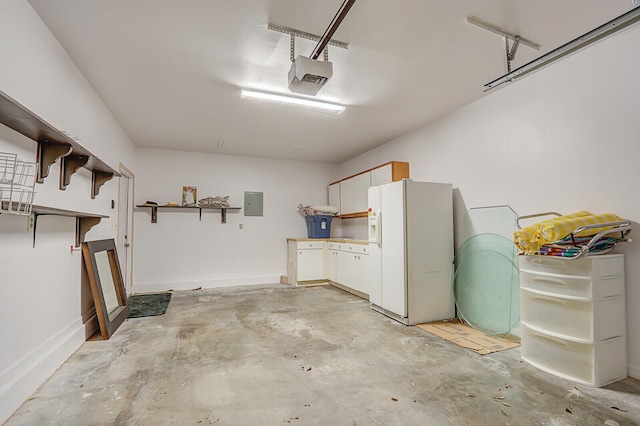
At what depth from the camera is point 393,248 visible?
3.93 m

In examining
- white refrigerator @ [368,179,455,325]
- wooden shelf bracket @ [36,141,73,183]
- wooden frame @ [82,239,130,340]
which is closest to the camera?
wooden shelf bracket @ [36,141,73,183]

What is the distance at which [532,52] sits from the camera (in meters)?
2.76

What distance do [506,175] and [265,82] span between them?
2.83m

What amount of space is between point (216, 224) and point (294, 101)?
136 inches

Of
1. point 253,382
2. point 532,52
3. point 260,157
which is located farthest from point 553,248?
point 260,157

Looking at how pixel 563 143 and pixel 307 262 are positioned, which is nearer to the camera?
pixel 563 143

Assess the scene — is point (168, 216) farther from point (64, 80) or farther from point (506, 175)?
point (506, 175)

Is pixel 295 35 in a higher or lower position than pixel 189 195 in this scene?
higher

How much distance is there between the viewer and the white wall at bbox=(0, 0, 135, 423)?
1962 millimetres

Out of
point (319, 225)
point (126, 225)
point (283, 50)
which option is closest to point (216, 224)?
point (126, 225)

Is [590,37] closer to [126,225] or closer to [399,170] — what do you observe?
[399,170]

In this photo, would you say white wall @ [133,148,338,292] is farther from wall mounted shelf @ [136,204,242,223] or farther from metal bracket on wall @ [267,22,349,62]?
metal bracket on wall @ [267,22,349,62]

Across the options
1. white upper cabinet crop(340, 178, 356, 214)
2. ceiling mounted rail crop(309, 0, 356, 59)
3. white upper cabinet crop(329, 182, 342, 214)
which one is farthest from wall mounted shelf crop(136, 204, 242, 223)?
ceiling mounted rail crop(309, 0, 356, 59)

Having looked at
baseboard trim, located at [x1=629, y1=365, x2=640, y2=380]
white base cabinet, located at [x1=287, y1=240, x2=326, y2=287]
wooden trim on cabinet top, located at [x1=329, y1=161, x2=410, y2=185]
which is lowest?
baseboard trim, located at [x1=629, y1=365, x2=640, y2=380]
